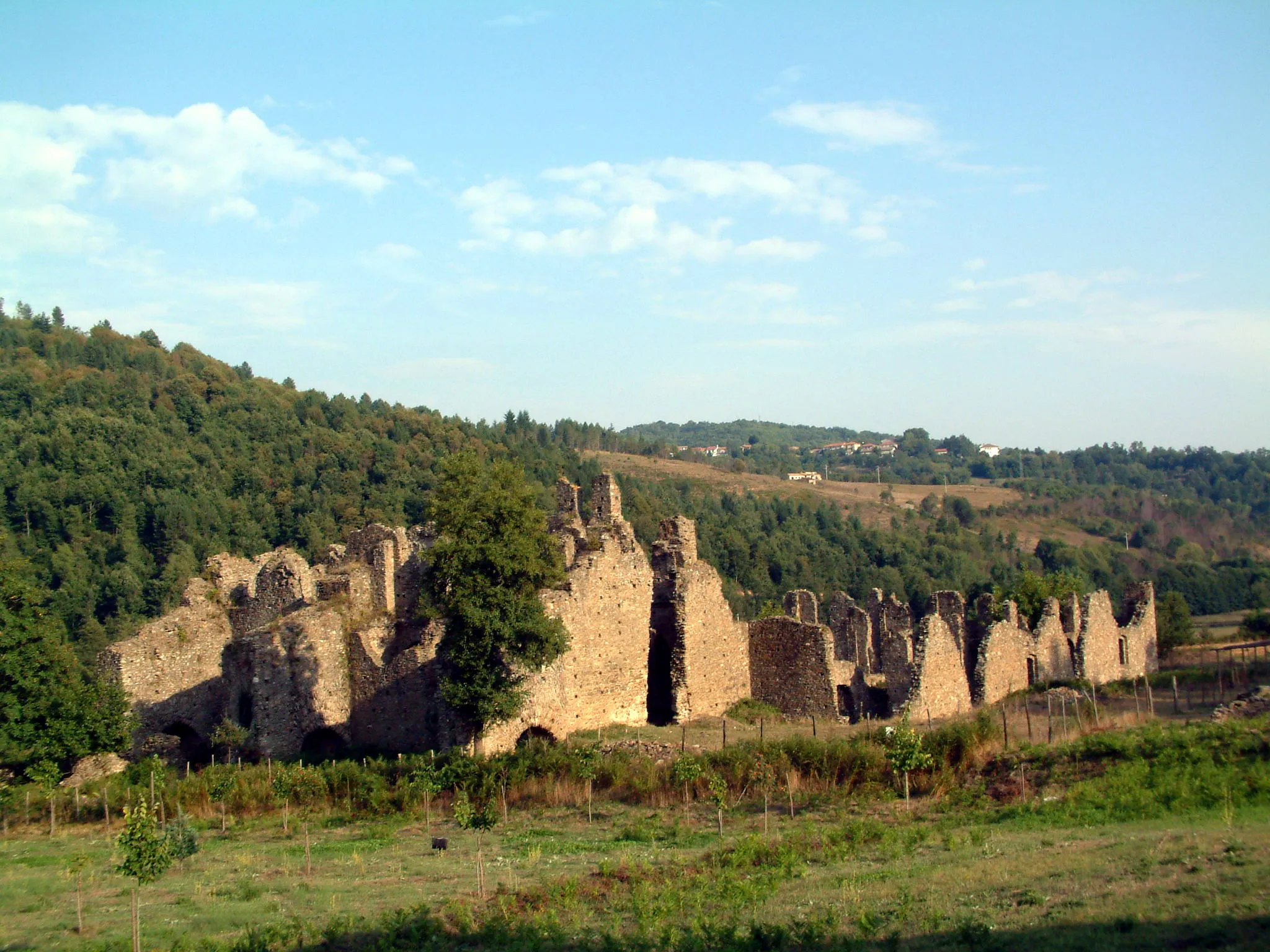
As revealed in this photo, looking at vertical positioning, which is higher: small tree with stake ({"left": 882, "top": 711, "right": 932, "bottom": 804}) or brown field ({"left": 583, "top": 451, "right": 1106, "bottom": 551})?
brown field ({"left": 583, "top": 451, "right": 1106, "bottom": 551})

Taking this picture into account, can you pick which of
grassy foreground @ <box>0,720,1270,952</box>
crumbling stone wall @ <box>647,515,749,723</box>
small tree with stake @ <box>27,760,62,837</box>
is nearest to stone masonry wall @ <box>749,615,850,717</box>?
crumbling stone wall @ <box>647,515,749,723</box>

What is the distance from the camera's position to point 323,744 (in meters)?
27.1

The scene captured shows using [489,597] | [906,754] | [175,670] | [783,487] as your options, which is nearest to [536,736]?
[489,597]

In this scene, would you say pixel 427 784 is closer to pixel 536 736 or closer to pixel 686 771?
pixel 536 736

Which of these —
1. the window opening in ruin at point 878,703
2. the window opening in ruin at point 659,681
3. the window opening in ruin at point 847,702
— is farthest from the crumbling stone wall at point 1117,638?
the window opening in ruin at point 659,681

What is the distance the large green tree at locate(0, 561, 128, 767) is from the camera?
80.4 ft

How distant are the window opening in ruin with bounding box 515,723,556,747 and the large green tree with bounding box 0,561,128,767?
9.42 metres

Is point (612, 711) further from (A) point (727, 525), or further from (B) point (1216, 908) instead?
(A) point (727, 525)

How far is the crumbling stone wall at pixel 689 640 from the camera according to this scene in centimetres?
2794

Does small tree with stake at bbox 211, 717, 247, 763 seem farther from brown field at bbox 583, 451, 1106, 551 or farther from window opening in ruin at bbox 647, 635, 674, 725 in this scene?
brown field at bbox 583, 451, 1106, 551

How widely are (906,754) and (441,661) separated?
429 inches

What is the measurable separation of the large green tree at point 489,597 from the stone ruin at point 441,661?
0.74 meters

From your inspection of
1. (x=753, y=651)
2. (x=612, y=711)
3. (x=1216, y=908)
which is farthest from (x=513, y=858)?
(x=753, y=651)

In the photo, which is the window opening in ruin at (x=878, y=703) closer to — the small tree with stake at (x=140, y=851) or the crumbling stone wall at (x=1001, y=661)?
the crumbling stone wall at (x=1001, y=661)
